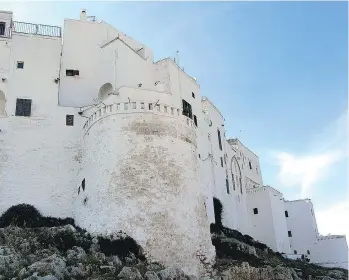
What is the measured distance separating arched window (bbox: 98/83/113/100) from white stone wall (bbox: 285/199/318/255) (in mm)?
25865

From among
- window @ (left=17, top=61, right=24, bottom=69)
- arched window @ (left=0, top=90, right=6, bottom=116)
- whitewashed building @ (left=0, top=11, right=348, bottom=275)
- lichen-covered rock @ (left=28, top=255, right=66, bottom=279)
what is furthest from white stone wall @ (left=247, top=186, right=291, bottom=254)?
lichen-covered rock @ (left=28, top=255, right=66, bottom=279)

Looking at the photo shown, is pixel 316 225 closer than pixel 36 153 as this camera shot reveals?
No

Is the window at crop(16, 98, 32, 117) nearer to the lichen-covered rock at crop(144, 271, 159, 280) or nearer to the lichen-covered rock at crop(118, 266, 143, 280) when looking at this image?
the lichen-covered rock at crop(118, 266, 143, 280)

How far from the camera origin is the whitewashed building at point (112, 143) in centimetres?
2594

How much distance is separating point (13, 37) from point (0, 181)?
1112 cm

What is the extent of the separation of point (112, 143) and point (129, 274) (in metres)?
9.21

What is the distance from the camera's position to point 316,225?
163ft

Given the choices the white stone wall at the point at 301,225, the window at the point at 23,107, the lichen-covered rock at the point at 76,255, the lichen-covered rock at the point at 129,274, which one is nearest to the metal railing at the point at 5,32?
the window at the point at 23,107

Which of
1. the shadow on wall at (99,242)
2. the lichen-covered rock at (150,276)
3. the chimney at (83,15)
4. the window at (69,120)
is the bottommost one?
the lichen-covered rock at (150,276)

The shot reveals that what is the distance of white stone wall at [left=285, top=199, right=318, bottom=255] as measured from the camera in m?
48.0

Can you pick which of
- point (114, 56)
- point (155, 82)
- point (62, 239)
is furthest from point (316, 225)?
point (62, 239)

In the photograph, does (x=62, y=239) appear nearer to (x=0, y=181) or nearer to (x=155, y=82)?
(x=0, y=181)

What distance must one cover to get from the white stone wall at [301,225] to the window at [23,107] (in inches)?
1190

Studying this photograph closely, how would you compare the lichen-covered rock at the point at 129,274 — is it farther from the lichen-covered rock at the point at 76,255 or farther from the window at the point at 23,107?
the window at the point at 23,107
